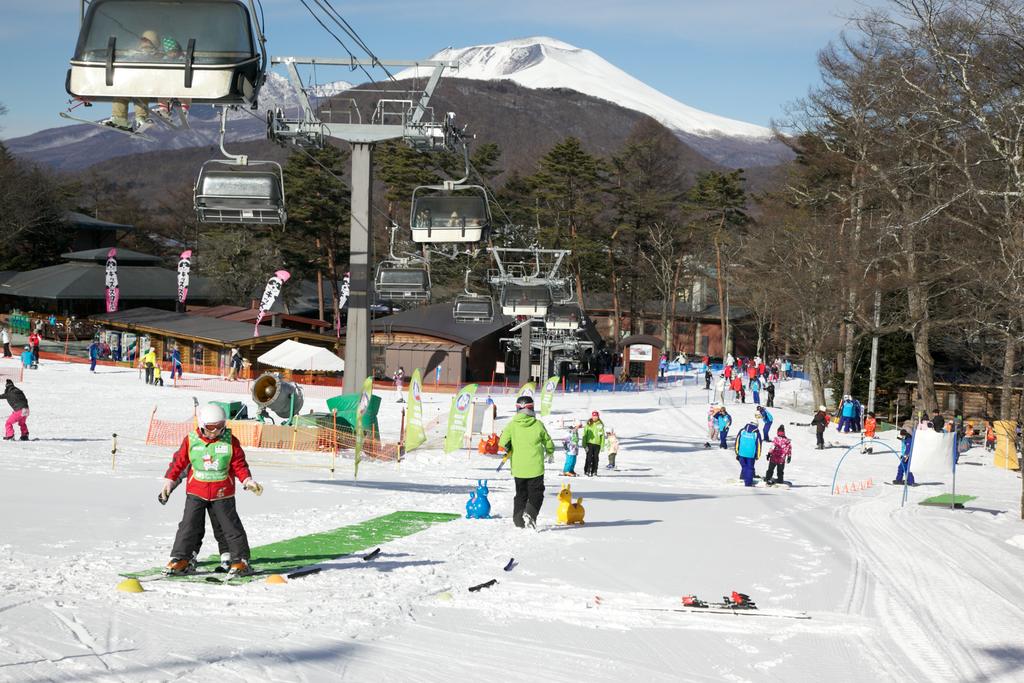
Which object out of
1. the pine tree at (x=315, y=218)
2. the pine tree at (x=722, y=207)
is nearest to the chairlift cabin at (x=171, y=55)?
the pine tree at (x=315, y=218)

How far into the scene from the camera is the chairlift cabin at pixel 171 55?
31.5ft

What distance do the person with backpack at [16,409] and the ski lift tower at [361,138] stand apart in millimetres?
6258

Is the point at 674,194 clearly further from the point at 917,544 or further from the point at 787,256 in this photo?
the point at 917,544

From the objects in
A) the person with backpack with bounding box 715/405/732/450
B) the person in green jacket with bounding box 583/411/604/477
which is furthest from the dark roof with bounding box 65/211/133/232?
the person in green jacket with bounding box 583/411/604/477

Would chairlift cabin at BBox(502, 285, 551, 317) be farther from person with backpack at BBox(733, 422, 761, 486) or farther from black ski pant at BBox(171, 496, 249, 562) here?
black ski pant at BBox(171, 496, 249, 562)

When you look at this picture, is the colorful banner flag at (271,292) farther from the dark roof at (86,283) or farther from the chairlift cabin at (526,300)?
the chairlift cabin at (526,300)

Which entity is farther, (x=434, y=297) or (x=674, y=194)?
(x=674, y=194)

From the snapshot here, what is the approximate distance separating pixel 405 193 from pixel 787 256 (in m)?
28.0

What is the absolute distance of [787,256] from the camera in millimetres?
49406

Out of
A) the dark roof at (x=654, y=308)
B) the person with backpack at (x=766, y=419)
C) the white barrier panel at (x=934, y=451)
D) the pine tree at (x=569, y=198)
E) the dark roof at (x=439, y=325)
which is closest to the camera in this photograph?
the white barrier panel at (x=934, y=451)

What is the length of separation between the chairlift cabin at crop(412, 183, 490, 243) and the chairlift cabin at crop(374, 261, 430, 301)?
9520mm

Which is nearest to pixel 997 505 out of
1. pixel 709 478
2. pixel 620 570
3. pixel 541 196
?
pixel 709 478

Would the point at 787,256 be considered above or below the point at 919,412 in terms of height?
above

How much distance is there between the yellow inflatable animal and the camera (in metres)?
12.5
